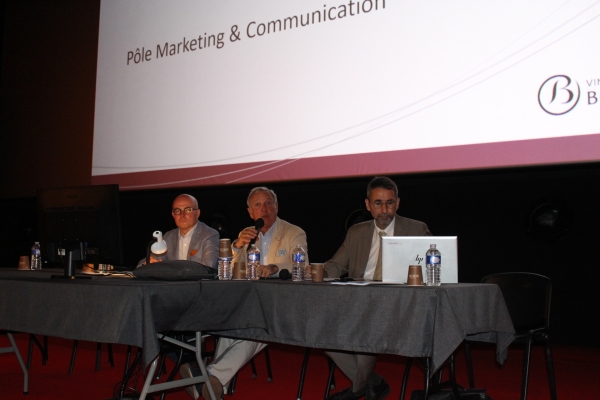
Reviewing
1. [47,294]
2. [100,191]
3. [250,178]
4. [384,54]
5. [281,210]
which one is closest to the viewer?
[47,294]

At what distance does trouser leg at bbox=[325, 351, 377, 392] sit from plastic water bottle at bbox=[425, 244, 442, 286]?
658 mm

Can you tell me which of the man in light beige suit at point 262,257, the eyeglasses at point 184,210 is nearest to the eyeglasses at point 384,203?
the man in light beige suit at point 262,257

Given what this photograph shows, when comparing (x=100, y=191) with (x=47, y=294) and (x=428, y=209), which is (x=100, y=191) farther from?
(x=428, y=209)

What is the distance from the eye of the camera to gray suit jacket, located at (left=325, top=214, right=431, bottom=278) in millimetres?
3205

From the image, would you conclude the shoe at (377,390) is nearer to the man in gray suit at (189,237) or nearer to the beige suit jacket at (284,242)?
the beige suit jacket at (284,242)

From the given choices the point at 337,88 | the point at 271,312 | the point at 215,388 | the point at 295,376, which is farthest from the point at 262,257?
the point at 337,88

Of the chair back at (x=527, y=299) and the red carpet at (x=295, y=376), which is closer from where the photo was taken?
the chair back at (x=527, y=299)

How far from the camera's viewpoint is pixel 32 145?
Answer: 6.51m

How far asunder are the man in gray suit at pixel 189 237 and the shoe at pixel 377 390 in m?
1.09

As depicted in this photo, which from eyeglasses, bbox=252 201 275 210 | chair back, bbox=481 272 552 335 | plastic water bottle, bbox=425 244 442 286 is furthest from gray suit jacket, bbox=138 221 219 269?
chair back, bbox=481 272 552 335

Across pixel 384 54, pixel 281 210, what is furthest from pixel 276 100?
pixel 281 210

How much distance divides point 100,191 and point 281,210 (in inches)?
116

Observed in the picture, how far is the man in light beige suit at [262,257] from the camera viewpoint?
290 cm

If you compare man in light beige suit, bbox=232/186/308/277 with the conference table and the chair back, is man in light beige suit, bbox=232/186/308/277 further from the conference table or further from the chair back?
the chair back
